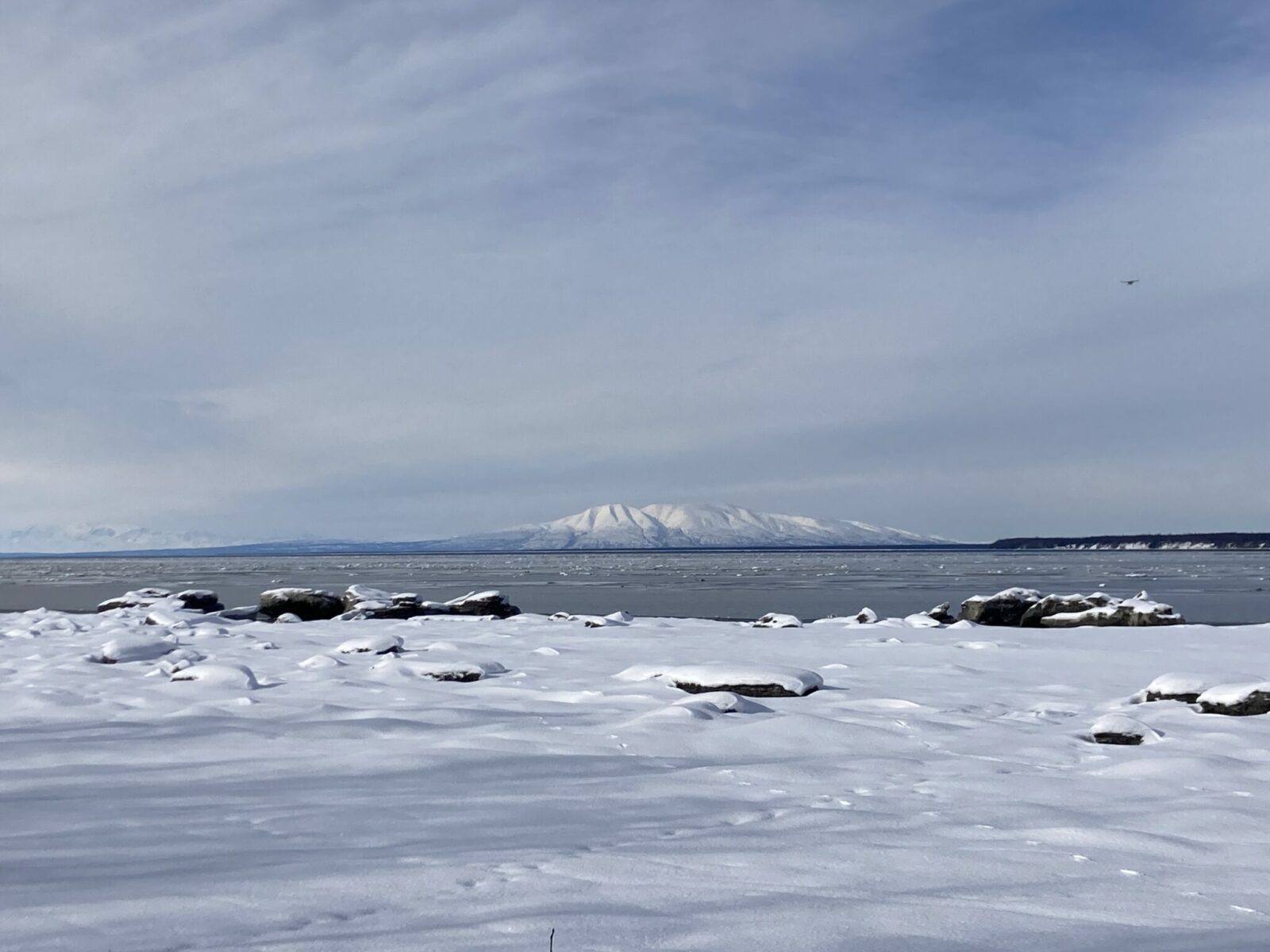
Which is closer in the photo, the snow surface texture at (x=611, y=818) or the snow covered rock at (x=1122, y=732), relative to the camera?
the snow surface texture at (x=611, y=818)

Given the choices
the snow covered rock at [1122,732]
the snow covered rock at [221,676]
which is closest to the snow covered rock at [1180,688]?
the snow covered rock at [1122,732]

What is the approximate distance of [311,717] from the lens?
8.16 meters

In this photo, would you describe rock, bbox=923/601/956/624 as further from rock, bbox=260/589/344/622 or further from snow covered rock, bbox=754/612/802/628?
rock, bbox=260/589/344/622

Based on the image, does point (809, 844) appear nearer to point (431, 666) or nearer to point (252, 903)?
point (252, 903)

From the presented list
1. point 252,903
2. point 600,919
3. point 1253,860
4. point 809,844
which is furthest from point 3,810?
point 1253,860

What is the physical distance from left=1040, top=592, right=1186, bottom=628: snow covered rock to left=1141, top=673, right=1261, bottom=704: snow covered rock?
10857 millimetres

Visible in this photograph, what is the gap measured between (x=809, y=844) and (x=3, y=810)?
13.1ft

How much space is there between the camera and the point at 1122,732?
7.86 meters

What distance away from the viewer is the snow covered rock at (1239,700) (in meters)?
8.91

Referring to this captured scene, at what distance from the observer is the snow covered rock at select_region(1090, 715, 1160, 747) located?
7855 millimetres

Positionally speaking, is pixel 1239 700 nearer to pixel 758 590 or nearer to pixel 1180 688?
pixel 1180 688

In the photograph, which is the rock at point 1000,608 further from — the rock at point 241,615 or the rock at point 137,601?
the rock at point 137,601

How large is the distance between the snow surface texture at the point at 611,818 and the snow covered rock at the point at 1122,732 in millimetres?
111

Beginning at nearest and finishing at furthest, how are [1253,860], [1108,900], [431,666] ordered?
[1108,900], [1253,860], [431,666]
